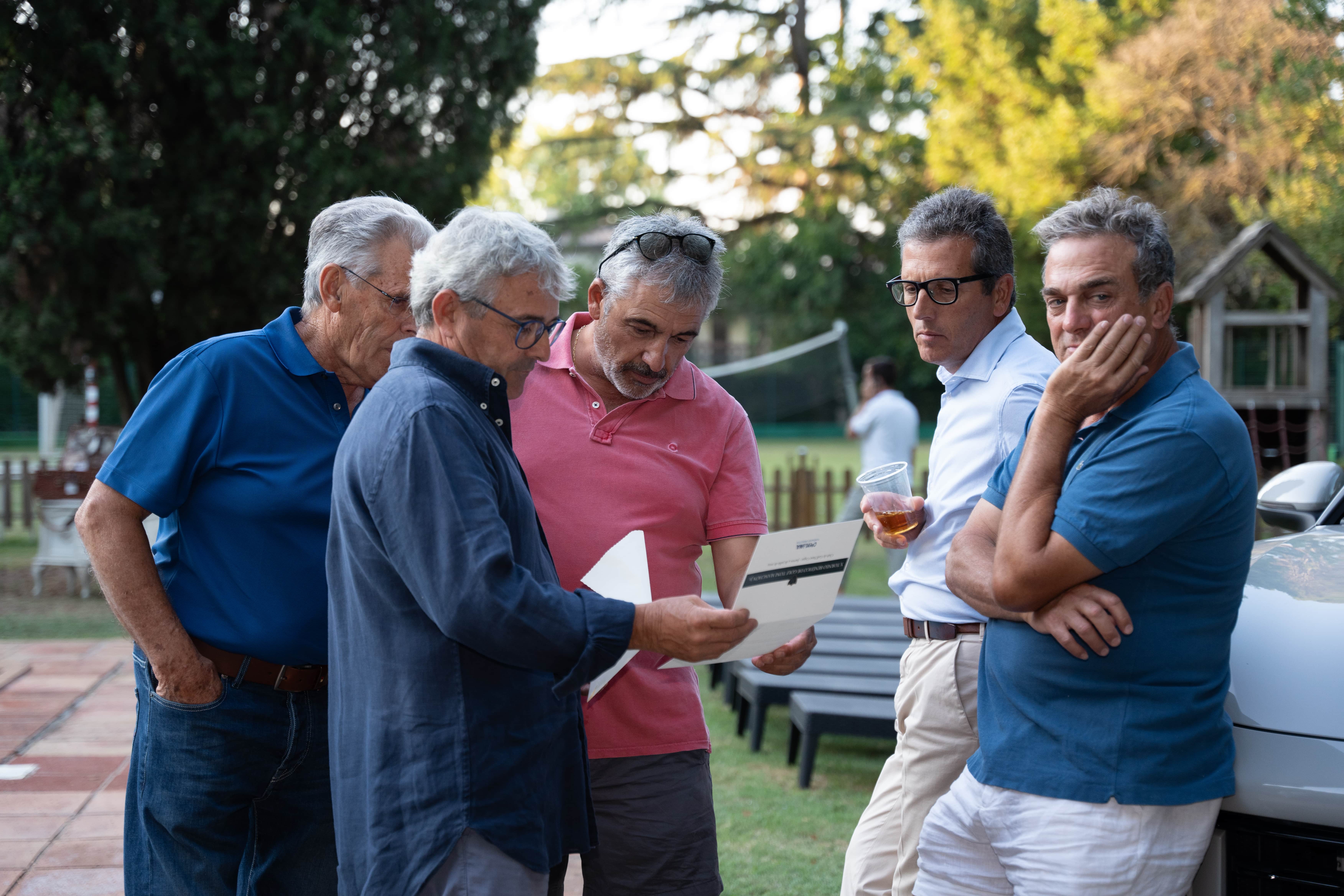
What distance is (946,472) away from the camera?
264 centimetres

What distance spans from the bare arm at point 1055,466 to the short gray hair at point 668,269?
798 millimetres

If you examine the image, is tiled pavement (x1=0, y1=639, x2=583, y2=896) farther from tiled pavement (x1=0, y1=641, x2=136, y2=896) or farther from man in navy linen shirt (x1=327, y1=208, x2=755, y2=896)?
man in navy linen shirt (x1=327, y1=208, x2=755, y2=896)

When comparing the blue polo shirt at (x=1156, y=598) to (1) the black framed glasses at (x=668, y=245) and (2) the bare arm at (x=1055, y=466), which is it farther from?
(1) the black framed glasses at (x=668, y=245)

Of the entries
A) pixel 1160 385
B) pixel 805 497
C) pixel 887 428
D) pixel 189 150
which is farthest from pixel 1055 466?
pixel 805 497

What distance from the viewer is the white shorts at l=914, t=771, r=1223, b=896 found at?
1.85 meters

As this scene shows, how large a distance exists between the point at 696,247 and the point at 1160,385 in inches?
39.5

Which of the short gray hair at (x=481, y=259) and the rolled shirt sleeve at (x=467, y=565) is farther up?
the short gray hair at (x=481, y=259)

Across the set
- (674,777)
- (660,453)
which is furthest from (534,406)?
(674,777)

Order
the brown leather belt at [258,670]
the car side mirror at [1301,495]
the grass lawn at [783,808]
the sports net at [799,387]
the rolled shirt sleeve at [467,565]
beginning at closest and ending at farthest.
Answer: the rolled shirt sleeve at [467,565] → the brown leather belt at [258,670] → the car side mirror at [1301,495] → the grass lawn at [783,808] → the sports net at [799,387]

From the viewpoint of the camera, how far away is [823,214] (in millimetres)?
29500

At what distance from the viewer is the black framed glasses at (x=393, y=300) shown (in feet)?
8.09

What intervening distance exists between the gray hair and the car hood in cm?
192

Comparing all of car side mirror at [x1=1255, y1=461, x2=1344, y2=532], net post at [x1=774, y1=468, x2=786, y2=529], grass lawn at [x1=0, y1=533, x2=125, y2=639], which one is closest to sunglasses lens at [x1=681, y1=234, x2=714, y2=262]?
car side mirror at [x1=1255, y1=461, x2=1344, y2=532]

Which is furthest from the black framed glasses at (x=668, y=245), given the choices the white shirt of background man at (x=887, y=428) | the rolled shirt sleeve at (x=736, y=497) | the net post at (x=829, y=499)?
the net post at (x=829, y=499)
